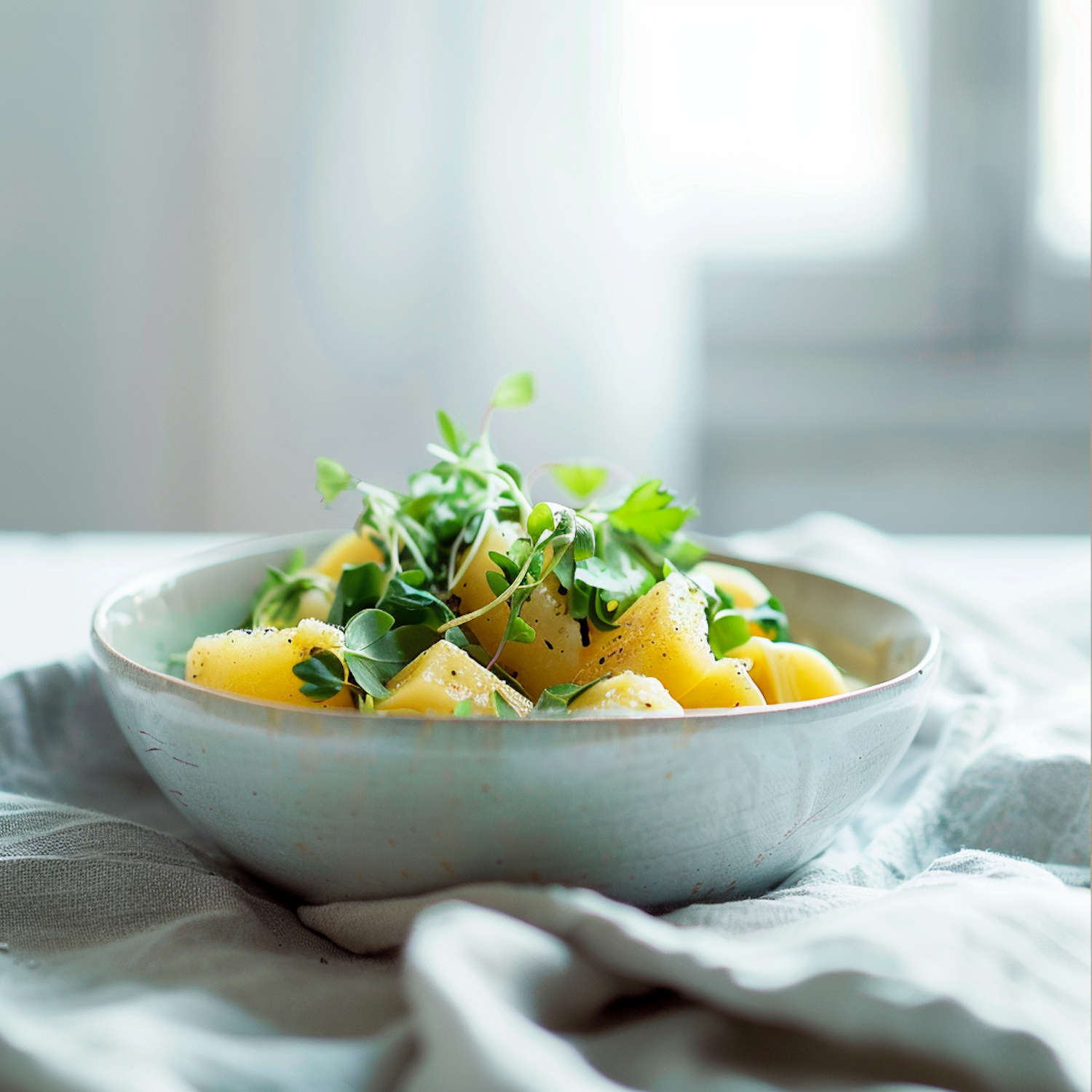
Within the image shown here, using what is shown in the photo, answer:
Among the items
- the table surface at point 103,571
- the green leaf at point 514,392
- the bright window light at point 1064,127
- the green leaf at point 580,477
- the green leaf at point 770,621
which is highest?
the bright window light at point 1064,127

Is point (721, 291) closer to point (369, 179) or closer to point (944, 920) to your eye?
point (369, 179)

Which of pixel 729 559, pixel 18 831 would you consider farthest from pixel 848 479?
pixel 18 831

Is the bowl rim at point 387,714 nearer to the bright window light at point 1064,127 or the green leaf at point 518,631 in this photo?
the green leaf at point 518,631

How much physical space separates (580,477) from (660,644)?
250 mm

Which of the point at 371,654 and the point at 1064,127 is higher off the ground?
the point at 1064,127

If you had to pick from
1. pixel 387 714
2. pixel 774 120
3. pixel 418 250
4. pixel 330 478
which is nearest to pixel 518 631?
pixel 387 714

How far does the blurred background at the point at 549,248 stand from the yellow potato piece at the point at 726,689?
7.54ft

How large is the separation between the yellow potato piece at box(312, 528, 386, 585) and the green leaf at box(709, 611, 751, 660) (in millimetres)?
223

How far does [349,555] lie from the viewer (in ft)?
2.42

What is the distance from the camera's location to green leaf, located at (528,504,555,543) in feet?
1.83

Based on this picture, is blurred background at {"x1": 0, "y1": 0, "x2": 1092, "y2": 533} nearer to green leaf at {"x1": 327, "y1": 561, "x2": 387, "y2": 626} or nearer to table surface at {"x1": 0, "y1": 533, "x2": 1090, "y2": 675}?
table surface at {"x1": 0, "y1": 533, "x2": 1090, "y2": 675}

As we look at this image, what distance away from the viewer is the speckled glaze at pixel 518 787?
423 mm

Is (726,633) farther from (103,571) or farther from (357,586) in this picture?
(103,571)

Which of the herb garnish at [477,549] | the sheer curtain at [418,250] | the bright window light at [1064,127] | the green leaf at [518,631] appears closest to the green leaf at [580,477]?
the herb garnish at [477,549]
